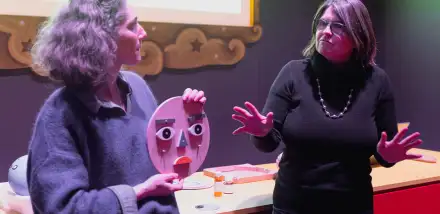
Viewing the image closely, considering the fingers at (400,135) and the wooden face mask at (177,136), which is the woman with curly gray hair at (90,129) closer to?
the wooden face mask at (177,136)

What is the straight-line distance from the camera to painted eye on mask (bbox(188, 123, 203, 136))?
3.53 feet

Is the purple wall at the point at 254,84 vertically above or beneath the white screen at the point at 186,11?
beneath

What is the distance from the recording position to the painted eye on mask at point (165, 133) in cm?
100

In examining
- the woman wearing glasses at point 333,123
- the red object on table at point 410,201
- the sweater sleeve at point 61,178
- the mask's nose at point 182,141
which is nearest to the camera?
the sweater sleeve at point 61,178

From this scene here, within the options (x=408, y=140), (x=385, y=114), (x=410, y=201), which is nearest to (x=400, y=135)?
(x=408, y=140)

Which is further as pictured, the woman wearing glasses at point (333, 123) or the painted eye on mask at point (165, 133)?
the woman wearing glasses at point (333, 123)

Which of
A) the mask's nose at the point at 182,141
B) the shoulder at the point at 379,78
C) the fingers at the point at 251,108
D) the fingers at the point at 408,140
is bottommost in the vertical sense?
the fingers at the point at 408,140

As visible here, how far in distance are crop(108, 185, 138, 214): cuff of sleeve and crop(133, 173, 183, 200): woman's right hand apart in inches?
0.7

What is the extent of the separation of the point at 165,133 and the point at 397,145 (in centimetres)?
70

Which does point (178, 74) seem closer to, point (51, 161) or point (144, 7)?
point (144, 7)

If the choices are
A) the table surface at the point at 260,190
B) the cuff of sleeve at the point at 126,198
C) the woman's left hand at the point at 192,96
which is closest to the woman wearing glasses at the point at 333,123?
the table surface at the point at 260,190

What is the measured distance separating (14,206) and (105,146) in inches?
27.5

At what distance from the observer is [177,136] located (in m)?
1.05

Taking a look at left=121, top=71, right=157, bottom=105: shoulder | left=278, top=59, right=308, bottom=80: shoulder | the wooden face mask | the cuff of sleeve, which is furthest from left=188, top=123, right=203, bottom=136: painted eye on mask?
left=278, top=59, right=308, bottom=80: shoulder
